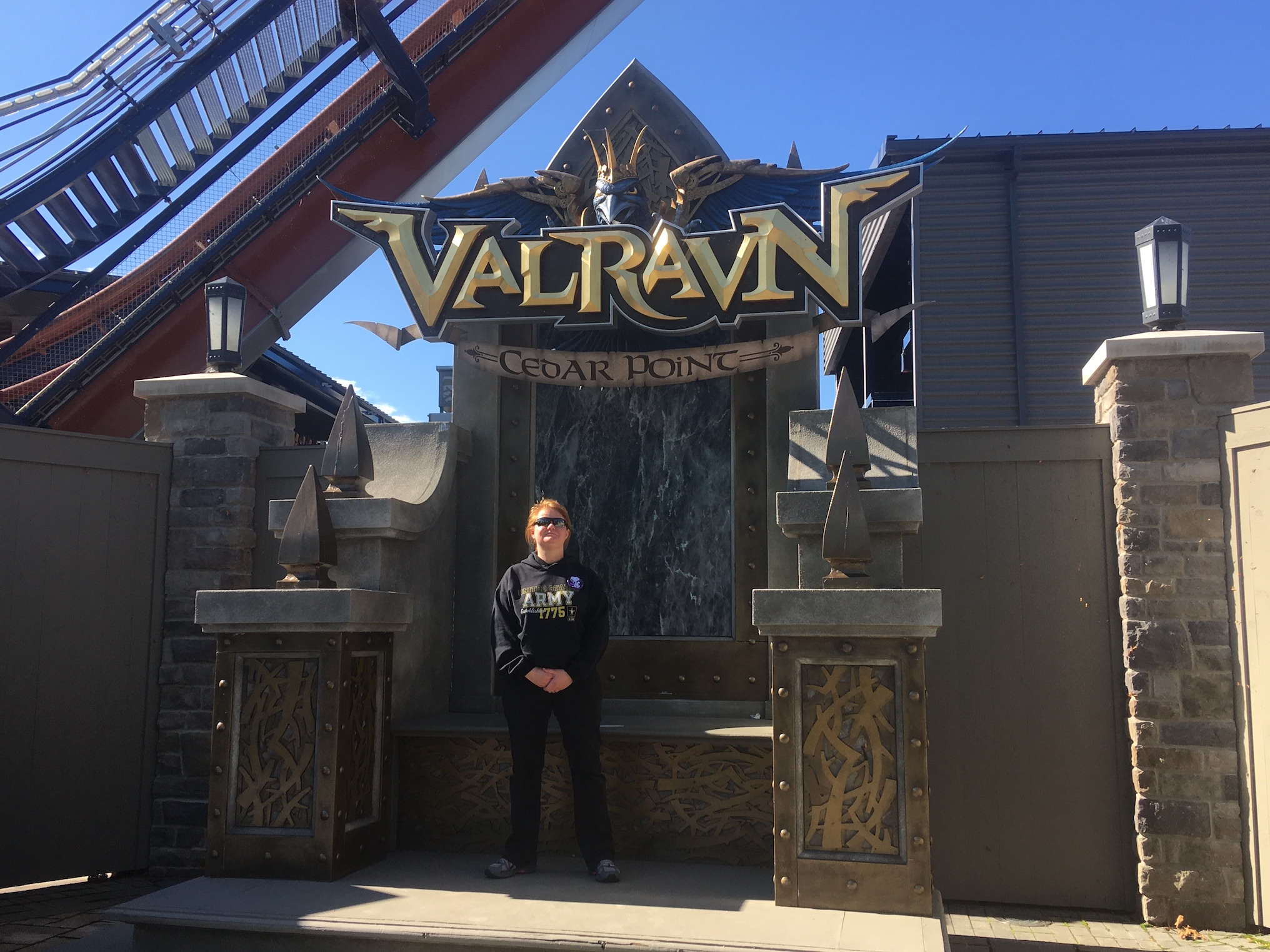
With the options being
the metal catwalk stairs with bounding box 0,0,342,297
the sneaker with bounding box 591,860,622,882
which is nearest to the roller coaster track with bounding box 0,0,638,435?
the metal catwalk stairs with bounding box 0,0,342,297

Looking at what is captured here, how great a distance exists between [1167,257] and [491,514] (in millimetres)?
4340

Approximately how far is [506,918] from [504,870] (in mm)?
Answer: 663

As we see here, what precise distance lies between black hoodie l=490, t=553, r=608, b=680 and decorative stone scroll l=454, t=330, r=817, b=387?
1.76 m

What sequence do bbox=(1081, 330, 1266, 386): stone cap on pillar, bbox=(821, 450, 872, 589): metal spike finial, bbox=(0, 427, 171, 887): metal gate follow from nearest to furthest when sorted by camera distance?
1. bbox=(821, 450, 872, 589): metal spike finial
2. bbox=(1081, 330, 1266, 386): stone cap on pillar
3. bbox=(0, 427, 171, 887): metal gate

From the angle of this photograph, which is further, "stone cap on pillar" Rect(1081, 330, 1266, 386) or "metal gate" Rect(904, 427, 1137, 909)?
"metal gate" Rect(904, 427, 1137, 909)

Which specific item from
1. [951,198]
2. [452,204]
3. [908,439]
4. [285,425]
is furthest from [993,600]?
[951,198]

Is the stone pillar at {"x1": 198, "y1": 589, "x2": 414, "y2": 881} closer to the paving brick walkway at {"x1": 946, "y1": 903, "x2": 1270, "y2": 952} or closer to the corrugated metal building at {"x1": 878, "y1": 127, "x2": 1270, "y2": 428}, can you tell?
the paving brick walkway at {"x1": 946, "y1": 903, "x2": 1270, "y2": 952}

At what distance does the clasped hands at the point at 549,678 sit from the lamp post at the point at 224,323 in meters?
3.65

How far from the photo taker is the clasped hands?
4.57 metres

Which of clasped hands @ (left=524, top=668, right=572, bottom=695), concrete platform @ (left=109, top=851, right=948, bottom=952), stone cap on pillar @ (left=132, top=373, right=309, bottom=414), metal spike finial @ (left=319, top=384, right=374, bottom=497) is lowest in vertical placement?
concrete platform @ (left=109, top=851, right=948, bottom=952)

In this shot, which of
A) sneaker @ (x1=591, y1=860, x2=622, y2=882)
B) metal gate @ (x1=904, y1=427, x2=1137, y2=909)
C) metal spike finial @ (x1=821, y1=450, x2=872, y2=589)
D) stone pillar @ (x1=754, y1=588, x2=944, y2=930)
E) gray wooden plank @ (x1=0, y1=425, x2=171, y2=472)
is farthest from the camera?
gray wooden plank @ (x1=0, y1=425, x2=171, y2=472)

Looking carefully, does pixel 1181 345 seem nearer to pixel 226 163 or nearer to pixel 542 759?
pixel 542 759

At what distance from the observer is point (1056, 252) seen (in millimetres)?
10773

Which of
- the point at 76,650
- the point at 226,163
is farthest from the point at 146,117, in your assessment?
the point at 76,650
